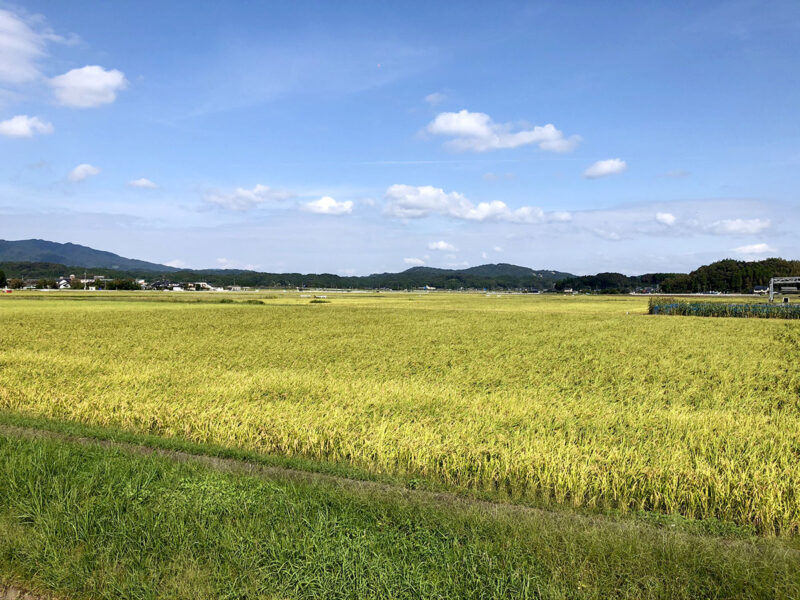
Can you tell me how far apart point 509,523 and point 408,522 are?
3.63 feet

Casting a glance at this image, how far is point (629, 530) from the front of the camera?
17.4 ft

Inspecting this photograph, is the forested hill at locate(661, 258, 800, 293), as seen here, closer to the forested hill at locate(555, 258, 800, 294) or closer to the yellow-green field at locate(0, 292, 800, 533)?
the forested hill at locate(555, 258, 800, 294)

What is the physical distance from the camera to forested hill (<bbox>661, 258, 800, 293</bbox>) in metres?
170

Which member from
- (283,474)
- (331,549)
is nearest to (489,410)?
(283,474)

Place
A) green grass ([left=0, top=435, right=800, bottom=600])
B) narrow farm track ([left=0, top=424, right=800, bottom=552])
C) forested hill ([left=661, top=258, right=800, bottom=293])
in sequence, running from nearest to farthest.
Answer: green grass ([left=0, top=435, right=800, bottom=600]) < narrow farm track ([left=0, top=424, right=800, bottom=552]) < forested hill ([left=661, top=258, right=800, bottom=293])

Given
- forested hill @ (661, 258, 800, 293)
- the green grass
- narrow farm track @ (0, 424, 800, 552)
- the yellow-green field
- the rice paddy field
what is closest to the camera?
the green grass

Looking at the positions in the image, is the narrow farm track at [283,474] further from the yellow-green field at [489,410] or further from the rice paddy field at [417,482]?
the yellow-green field at [489,410]

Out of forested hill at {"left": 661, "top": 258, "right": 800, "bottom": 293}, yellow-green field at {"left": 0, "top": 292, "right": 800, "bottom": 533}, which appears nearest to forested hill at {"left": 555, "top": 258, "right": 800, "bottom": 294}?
forested hill at {"left": 661, "top": 258, "right": 800, "bottom": 293}

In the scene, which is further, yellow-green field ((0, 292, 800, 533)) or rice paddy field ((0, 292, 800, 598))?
yellow-green field ((0, 292, 800, 533))

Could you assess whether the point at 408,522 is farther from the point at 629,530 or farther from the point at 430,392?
the point at 430,392

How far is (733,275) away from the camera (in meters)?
178

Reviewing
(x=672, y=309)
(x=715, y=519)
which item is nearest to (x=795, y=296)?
(x=672, y=309)

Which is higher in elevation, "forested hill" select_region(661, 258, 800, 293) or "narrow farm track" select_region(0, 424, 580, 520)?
"forested hill" select_region(661, 258, 800, 293)

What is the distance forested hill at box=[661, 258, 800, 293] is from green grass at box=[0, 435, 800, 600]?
199648 mm
